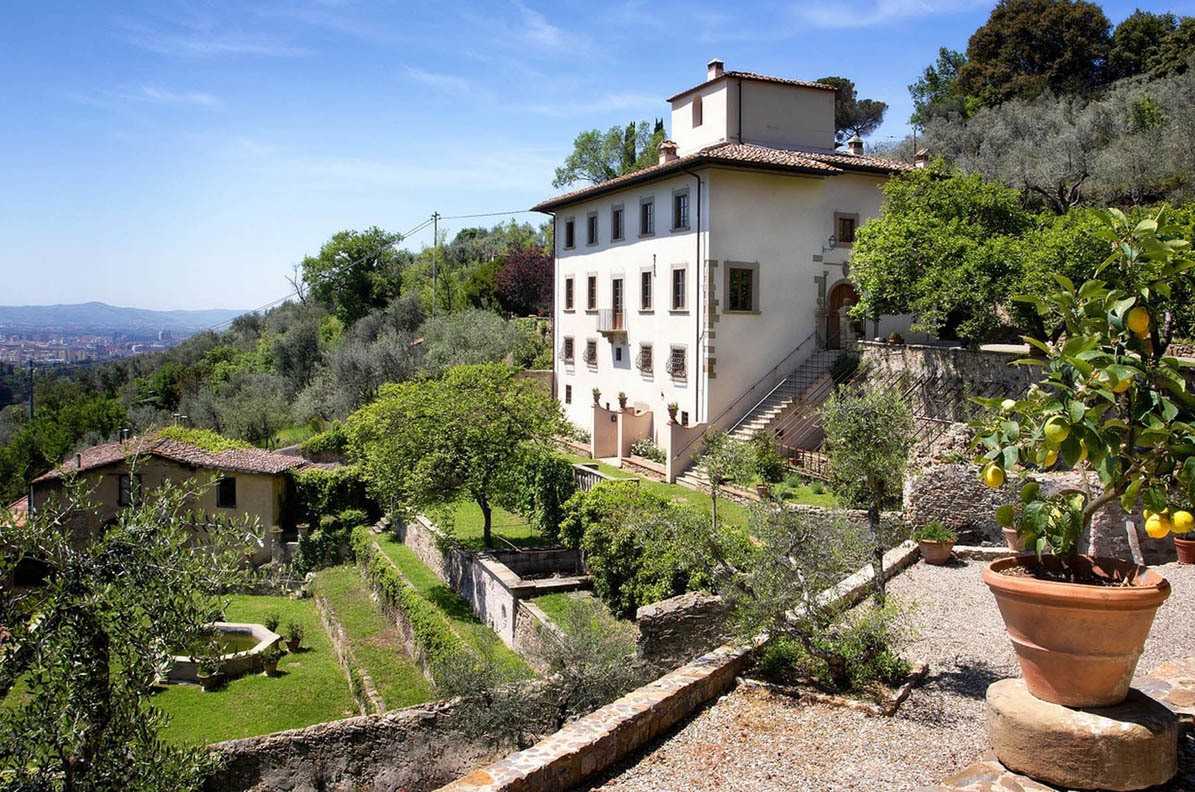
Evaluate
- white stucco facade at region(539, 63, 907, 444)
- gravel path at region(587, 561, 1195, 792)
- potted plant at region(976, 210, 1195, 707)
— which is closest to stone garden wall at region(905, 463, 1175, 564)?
gravel path at region(587, 561, 1195, 792)

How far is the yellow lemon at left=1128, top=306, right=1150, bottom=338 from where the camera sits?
15.1 feet

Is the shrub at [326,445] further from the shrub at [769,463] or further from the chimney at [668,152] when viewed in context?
the shrub at [769,463]

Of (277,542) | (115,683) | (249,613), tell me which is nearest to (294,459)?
(277,542)

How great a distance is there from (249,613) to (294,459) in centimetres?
882

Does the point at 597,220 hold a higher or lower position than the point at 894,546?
higher

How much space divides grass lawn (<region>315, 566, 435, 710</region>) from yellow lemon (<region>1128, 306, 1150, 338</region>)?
50.9 ft

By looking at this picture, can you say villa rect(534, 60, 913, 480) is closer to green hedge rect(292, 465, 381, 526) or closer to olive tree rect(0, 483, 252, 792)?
green hedge rect(292, 465, 381, 526)

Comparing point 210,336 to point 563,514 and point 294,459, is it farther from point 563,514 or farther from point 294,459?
point 563,514

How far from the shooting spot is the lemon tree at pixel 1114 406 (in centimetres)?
445

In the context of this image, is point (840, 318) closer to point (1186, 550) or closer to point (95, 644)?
point (1186, 550)

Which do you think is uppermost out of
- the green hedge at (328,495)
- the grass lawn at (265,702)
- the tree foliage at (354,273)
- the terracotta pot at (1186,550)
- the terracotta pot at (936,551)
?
the tree foliage at (354,273)

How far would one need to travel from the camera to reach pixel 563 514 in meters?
24.7

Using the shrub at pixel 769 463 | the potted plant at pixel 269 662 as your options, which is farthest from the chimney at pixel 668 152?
the potted plant at pixel 269 662

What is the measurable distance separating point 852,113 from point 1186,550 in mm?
59088
